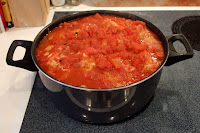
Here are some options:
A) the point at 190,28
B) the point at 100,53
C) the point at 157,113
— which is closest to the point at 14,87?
the point at 100,53

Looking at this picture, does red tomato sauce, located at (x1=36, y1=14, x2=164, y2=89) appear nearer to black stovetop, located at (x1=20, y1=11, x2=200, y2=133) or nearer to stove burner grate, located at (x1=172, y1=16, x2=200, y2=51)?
black stovetop, located at (x1=20, y1=11, x2=200, y2=133)

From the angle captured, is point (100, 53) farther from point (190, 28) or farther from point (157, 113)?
point (190, 28)

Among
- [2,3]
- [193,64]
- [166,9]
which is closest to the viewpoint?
[193,64]

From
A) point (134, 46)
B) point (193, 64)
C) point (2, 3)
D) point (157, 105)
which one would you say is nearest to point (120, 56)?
point (134, 46)

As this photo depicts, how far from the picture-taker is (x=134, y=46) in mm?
938

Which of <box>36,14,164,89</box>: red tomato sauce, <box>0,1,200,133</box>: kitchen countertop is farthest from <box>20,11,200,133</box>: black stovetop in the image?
<box>36,14,164,89</box>: red tomato sauce

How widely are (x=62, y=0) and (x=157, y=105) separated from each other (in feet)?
3.49

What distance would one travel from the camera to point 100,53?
0.92m

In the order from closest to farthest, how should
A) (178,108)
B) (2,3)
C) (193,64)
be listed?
(178,108)
(193,64)
(2,3)

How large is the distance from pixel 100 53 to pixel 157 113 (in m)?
0.36

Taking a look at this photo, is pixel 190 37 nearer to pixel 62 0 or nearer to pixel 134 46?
pixel 134 46

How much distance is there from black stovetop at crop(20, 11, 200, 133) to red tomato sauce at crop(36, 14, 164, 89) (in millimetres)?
153

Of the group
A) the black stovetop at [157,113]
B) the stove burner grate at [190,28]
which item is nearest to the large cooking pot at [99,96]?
the black stovetop at [157,113]

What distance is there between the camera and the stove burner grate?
1340mm
